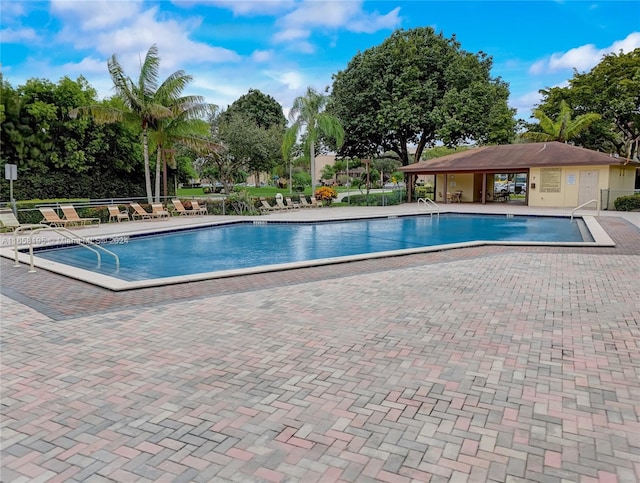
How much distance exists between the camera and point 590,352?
14.7ft

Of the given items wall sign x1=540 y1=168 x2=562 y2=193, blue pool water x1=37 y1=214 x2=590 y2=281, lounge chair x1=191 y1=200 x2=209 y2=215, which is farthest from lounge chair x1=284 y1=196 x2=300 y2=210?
wall sign x1=540 y1=168 x2=562 y2=193

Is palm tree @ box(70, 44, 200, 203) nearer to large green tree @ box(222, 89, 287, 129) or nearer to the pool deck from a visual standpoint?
the pool deck

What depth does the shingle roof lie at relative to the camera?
2352 centimetres

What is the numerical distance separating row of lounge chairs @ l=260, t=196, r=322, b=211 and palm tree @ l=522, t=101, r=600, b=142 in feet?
52.9

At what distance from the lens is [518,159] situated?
25.8 m

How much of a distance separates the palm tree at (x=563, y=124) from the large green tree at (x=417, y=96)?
272 cm

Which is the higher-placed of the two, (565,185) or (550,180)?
(550,180)

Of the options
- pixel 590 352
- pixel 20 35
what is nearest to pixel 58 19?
pixel 20 35

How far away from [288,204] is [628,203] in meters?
16.9

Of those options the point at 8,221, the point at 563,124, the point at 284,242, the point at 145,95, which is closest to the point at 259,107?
the point at 563,124

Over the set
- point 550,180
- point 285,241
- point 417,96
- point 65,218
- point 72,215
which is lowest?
point 285,241

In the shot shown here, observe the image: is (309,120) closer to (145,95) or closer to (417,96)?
(417,96)

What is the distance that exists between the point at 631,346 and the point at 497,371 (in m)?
1.63

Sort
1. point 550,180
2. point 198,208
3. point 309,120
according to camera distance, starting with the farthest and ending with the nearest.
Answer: point 309,120 → point 550,180 → point 198,208
